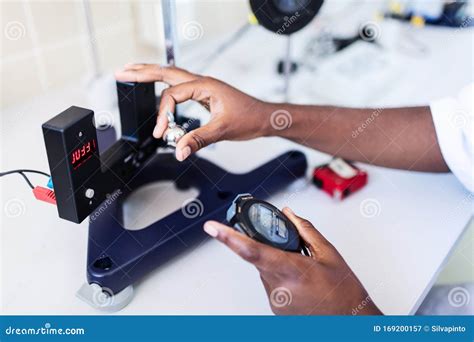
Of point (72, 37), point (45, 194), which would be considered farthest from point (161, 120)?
point (72, 37)

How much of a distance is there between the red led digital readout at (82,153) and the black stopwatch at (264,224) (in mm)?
200

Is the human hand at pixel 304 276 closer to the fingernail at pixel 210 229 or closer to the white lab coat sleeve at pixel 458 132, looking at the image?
the fingernail at pixel 210 229

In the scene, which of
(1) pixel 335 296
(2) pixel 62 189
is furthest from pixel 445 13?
(2) pixel 62 189

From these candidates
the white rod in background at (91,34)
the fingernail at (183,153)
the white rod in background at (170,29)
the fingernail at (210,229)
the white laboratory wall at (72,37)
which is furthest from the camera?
the white laboratory wall at (72,37)

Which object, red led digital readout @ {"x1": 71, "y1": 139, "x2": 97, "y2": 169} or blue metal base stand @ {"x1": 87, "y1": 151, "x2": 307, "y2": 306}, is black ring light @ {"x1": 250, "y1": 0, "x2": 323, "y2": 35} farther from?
red led digital readout @ {"x1": 71, "y1": 139, "x2": 97, "y2": 169}

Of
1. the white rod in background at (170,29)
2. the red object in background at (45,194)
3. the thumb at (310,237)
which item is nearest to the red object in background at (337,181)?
the thumb at (310,237)

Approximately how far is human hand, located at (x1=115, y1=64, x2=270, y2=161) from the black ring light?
145 mm

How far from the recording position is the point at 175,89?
77 cm

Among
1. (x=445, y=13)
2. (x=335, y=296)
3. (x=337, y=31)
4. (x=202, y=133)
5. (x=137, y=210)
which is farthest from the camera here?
(x=445, y=13)

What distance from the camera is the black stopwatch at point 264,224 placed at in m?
0.55

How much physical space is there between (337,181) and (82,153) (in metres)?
0.47

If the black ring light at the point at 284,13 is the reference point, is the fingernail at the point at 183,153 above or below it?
below

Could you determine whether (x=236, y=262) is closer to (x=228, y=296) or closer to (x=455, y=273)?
(x=228, y=296)

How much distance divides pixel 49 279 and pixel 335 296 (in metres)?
0.43
